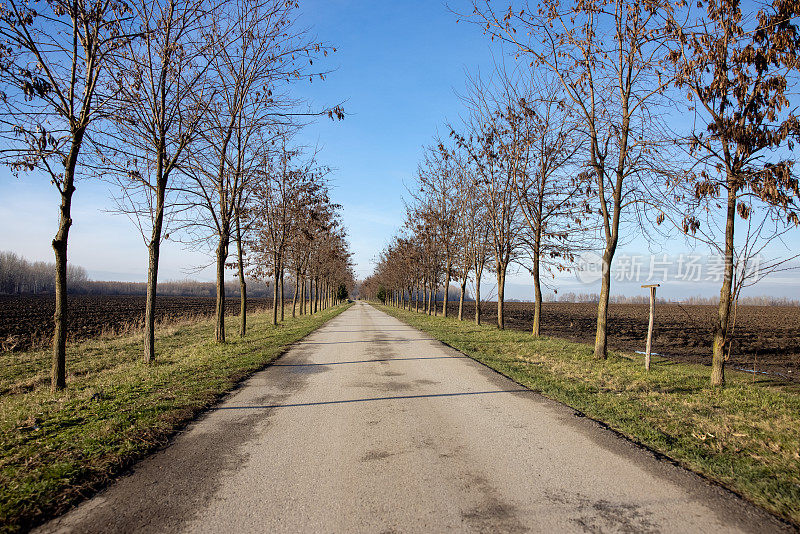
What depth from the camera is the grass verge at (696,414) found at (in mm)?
4148

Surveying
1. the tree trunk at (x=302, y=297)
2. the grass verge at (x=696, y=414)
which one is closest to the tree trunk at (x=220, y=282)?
the grass verge at (x=696, y=414)

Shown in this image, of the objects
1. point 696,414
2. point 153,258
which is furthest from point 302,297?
point 696,414

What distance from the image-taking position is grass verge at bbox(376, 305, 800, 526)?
4148 mm

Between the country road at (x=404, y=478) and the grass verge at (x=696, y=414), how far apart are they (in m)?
0.35

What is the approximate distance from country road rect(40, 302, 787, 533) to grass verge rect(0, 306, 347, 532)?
0.29m

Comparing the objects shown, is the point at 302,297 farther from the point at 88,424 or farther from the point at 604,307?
the point at 88,424

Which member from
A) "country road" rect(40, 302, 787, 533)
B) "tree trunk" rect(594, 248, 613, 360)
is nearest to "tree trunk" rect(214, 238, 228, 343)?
"country road" rect(40, 302, 787, 533)

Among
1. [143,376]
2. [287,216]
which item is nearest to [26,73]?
[143,376]

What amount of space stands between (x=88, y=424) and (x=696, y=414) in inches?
333

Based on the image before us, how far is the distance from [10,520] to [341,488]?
8.01 feet

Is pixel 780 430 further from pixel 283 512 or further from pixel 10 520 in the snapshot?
pixel 10 520

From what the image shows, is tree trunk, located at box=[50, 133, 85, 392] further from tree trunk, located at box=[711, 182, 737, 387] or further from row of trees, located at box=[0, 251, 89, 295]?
row of trees, located at box=[0, 251, 89, 295]

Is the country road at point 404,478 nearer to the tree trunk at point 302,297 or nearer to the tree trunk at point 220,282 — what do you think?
the tree trunk at point 220,282

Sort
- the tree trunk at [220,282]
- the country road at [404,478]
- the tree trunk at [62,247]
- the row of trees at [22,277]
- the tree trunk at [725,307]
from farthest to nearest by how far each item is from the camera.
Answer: the row of trees at [22,277] → the tree trunk at [220,282] → the tree trunk at [725,307] → the tree trunk at [62,247] → the country road at [404,478]
